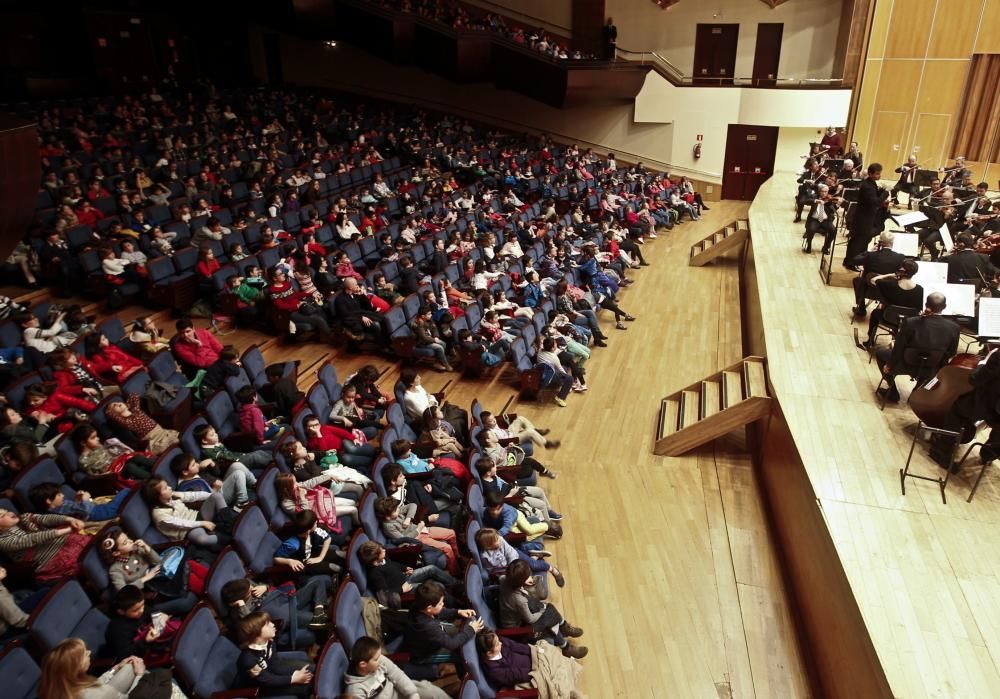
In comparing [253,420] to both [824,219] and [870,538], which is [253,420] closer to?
[870,538]

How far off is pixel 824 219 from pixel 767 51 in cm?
750

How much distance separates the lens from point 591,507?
373 cm

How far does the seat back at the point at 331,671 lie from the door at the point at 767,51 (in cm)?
1253

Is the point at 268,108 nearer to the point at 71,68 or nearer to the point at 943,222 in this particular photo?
the point at 71,68

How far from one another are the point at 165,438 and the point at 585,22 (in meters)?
11.8

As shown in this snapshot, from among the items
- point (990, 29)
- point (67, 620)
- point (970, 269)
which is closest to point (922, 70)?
point (990, 29)

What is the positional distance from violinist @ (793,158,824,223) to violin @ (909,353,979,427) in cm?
455

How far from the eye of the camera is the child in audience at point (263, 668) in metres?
2.15

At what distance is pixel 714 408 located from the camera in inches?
173

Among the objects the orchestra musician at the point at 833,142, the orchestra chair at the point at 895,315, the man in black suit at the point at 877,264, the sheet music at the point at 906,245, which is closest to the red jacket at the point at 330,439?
the orchestra chair at the point at 895,315

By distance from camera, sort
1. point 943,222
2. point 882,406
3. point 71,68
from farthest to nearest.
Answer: point 71,68, point 943,222, point 882,406

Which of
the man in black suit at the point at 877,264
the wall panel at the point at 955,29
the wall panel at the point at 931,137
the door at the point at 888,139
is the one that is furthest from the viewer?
the door at the point at 888,139

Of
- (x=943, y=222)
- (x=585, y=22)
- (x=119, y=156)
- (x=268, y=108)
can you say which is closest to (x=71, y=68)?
(x=268, y=108)

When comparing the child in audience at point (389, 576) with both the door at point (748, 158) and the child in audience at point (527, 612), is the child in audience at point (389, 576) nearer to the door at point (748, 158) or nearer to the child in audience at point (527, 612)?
the child in audience at point (527, 612)
